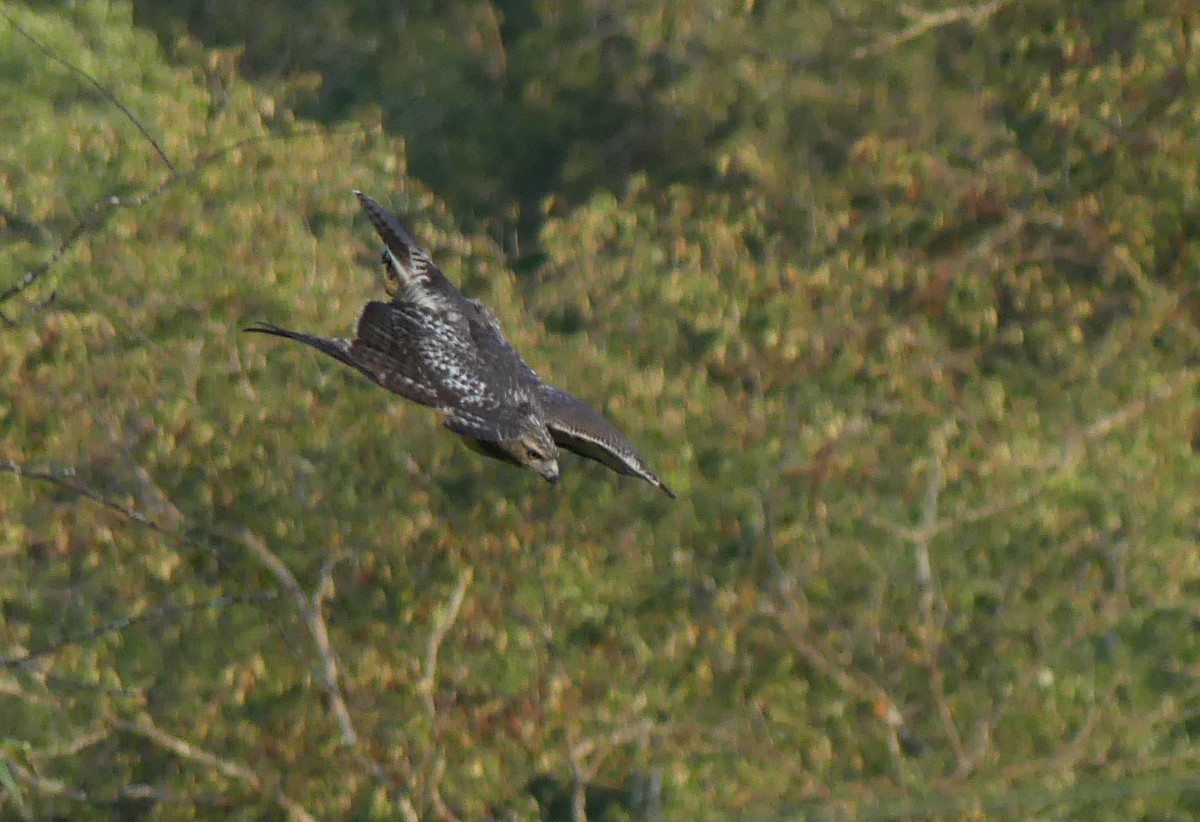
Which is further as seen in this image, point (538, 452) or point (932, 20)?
point (932, 20)

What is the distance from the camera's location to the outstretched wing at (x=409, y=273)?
421 cm

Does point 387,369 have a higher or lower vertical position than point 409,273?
lower

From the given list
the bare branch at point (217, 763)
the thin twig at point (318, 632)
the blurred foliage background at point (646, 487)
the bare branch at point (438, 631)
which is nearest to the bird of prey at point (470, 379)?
the blurred foliage background at point (646, 487)

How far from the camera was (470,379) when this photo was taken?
3.98 metres

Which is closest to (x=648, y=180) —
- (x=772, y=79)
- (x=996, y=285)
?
(x=772, y=79)

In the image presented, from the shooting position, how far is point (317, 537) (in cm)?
1046

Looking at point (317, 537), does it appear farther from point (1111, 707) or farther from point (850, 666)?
point (1111, 707)

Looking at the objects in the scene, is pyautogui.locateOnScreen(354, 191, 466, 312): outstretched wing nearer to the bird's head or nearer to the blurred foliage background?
the bird's head

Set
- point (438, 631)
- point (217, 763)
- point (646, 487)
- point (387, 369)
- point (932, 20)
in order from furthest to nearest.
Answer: point (932, 20) → point (646, 487) → point (217, 763) → point (438, 631) → point (387, 369)

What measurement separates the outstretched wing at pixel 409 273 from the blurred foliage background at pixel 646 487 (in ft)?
17.5

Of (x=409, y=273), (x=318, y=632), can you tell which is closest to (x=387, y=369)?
(x=409, y=273)

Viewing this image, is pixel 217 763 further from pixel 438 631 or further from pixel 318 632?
pixel 438 631

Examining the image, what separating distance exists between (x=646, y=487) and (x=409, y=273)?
6.28 m

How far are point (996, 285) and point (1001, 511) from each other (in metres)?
1.42
